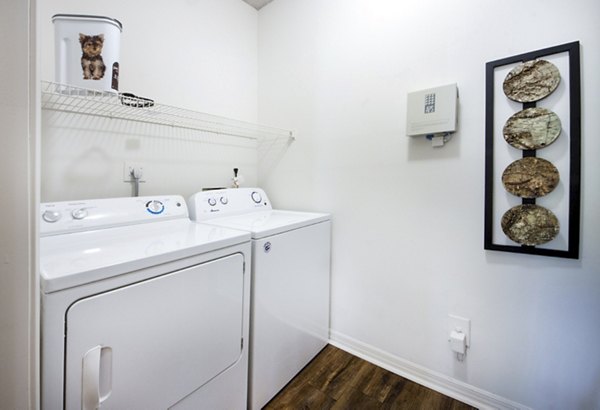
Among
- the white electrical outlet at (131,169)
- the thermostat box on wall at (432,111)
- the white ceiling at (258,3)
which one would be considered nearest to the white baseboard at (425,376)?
the thermostat box on wall at (432,111)

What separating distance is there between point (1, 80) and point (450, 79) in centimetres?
163

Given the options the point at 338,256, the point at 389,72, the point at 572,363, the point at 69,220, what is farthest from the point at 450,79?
the point at 69,220

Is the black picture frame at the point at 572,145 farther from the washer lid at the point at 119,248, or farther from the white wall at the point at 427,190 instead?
the washer lid at the point at 119,248

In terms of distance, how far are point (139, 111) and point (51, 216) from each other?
0.73 meters

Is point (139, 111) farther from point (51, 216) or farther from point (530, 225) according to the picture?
point (530, 225)

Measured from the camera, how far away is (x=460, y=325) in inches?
56.6

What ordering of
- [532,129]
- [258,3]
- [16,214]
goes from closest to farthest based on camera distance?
[16,214] → [532,129] → [258,3]

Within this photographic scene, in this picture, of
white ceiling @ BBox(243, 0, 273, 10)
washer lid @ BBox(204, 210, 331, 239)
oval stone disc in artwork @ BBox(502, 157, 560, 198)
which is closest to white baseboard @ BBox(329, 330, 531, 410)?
washer lid @ BBox(204, 210, 331, 239)

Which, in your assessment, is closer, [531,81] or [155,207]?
[531,81]

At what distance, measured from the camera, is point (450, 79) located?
142cm

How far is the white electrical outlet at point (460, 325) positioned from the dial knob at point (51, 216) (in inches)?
71.9

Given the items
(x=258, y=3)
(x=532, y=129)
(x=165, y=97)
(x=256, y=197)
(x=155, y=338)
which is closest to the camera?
(x=155, y=338)

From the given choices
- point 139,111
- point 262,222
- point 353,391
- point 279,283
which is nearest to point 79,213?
point 139,111

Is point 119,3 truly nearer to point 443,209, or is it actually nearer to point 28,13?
point 28,13
